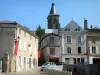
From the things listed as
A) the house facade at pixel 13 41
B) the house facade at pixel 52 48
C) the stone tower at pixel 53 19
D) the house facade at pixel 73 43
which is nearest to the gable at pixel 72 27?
the house facade at pixel 73 43

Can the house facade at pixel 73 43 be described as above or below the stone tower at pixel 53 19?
below

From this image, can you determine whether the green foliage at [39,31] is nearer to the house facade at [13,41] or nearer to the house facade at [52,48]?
the house facade at [52,48]

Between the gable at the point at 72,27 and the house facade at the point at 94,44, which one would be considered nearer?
the house facade at the point at 94,44

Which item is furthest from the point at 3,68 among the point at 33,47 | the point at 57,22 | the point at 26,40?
the point at 57,22

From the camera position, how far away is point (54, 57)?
72750 millimetres

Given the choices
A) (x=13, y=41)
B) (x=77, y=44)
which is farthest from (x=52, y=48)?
(x=13, y=41)

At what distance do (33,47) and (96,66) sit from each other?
4045 cm

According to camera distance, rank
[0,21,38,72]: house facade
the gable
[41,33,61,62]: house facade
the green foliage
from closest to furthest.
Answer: [0,21,38,72]: house facade < the gable < [41,33,61,62]: house facade < the green foliage

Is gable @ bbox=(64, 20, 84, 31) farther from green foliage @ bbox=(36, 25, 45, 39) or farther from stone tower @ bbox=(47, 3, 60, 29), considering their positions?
green foliage @ bbox=(36, 25, 45, 39)

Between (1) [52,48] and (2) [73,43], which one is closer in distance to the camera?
(2) [73,43]

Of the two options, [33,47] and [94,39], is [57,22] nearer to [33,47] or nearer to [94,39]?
[94,39]

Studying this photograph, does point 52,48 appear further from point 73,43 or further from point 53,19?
point 53,19

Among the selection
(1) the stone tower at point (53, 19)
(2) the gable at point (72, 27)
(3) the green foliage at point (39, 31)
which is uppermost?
(1) the stone tower at point (53, 19)

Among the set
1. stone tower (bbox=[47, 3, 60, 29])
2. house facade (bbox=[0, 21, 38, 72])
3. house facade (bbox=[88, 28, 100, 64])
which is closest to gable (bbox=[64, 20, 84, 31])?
house facade (bbox=[88, 28, 100, 64])
